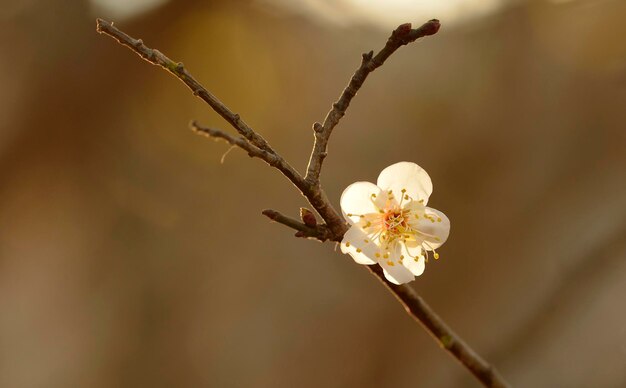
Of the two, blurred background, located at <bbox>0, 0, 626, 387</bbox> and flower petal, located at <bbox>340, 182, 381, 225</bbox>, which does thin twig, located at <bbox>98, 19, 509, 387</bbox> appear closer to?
flower petal, located at <bbox>340, 182, 381, 225</bbox>

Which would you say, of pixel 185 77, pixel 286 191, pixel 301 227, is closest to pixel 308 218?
pixel 301 227

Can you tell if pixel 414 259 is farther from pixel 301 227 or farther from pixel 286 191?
pixel 286 191

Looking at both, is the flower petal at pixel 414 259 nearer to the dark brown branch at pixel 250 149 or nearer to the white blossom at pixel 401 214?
the white blossom at pixel 401 214

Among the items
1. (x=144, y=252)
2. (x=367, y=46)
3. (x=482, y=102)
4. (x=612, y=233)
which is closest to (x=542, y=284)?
(x=612, y=233)

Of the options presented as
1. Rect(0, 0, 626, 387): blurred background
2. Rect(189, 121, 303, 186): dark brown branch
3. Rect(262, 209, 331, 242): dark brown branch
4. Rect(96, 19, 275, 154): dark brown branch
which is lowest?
Rect(262, 209, 331, 242): dark brown branch

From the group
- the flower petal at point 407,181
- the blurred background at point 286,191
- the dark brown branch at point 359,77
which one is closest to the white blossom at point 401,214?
the flower petal at point 407,181

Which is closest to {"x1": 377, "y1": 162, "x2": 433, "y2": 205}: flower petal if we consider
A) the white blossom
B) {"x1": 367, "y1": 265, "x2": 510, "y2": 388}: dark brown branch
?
the white blossom

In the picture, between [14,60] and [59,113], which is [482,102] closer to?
[59,113]

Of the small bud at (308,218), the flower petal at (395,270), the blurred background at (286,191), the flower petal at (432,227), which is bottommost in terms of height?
the flower petal at (395,270)
